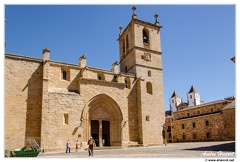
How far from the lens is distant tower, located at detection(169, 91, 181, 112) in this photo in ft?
266

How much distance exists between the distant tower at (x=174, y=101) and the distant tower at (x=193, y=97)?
493 cm

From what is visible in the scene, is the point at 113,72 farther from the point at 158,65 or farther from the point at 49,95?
the point at 49,95

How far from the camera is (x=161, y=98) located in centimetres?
2559

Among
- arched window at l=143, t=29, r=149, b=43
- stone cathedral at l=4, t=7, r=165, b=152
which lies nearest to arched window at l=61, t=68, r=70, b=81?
stone cathedral at l=4, t=7, r=165, b=152

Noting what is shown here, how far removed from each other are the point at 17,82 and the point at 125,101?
10.5 metres

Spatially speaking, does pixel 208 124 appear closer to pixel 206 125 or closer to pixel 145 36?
pixel 206 125

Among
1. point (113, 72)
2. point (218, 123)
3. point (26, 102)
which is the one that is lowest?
point (218, 123)

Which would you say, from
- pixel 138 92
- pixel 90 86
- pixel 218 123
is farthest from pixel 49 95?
pixel 218 123

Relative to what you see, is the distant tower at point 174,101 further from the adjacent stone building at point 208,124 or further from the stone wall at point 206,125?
the stone wall at point 206,125

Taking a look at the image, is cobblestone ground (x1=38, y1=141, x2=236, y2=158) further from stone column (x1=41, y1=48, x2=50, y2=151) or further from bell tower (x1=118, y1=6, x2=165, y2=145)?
bell tower (x1=118, y1=6, x2=165, y2=145)

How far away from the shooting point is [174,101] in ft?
268

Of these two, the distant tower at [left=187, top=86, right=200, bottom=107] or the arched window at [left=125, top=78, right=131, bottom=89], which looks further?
the distant tower at [left=187, top=86, right=200, bottom=107]

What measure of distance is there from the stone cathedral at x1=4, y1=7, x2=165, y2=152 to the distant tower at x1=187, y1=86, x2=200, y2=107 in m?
52.6

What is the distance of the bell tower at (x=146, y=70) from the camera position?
2348 cm
